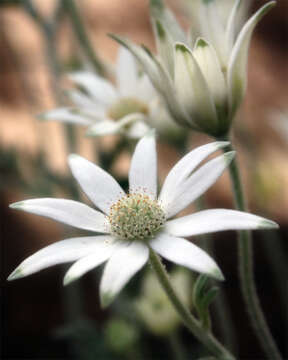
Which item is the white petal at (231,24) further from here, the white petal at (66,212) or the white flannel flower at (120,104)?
the white petal at (66,212)

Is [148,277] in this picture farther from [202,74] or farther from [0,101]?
[0,101]

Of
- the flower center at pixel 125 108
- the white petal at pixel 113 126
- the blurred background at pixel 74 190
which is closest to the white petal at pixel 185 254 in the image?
the white petal at pixel 113 126

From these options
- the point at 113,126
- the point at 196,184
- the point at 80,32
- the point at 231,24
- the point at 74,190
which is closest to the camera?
the point at 196,184

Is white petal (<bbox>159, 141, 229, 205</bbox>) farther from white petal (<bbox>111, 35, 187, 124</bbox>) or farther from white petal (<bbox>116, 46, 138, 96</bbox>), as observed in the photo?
white petal (<bbox>116, 46, 138, 96</bbox>)

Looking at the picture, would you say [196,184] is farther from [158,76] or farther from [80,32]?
[80,32]

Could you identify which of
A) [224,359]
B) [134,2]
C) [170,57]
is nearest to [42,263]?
[224,359]

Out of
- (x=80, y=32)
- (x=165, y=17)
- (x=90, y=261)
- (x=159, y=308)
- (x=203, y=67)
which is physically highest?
(x=80, y=32)

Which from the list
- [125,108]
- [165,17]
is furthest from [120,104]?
[165,17]

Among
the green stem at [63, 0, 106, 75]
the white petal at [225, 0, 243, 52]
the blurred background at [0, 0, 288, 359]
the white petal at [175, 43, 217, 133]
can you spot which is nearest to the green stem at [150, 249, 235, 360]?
the white petal at [175, 43, 217, 133]
